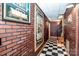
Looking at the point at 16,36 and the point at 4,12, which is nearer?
the point at 4,12

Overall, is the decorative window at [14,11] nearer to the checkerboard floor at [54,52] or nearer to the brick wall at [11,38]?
the brick wall at [11,38]

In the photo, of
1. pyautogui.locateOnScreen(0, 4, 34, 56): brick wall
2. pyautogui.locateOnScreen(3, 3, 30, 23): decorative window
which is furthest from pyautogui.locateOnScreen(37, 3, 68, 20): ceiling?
pyautogui.locateOnScreen(0, 4, 34, 56): brick wall

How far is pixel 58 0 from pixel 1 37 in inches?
51.3

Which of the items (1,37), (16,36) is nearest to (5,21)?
(1,37)

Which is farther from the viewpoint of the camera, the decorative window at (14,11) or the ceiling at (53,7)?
the ceiling at (53,7)

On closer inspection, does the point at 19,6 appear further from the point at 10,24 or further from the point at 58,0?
the point at 58,0

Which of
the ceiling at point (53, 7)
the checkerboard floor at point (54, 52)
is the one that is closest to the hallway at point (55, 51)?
the checkerboard floor at point (54, 52)

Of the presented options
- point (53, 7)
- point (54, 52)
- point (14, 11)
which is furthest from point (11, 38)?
point (53, 7)

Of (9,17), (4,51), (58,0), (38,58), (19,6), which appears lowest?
(38,58)

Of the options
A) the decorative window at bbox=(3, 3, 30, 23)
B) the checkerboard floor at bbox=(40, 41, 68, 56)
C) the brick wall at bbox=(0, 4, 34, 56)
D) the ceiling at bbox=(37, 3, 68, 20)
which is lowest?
the checkerboard floor at bbox=(40, 41, 68, 56)

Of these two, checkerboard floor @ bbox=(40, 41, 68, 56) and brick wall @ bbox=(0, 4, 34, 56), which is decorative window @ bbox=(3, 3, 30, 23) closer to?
brick wall @ bbox=(0, 4, 34, 56)

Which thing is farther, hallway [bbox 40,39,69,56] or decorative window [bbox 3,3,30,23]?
hallway [bbox 40,39,69,56]

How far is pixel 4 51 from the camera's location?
55.7 inches

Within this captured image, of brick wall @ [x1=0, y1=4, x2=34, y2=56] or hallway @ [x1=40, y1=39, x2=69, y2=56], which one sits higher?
brick wall @ [x1=0, y1=4, x2=34, y2=56]
